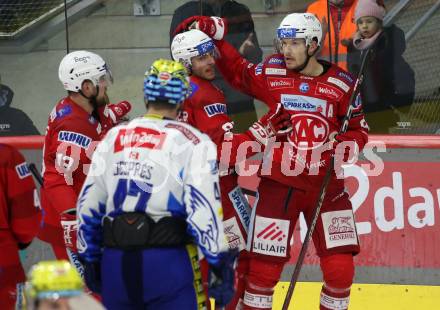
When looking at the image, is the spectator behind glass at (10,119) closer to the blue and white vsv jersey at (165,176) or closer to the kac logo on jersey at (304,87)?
the kac logo on jersey at (304,87)

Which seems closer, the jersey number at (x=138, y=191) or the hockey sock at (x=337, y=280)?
the jersey number at (x=138, y=191)

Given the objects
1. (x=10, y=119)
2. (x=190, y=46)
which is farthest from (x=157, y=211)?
(x=10, y=119)

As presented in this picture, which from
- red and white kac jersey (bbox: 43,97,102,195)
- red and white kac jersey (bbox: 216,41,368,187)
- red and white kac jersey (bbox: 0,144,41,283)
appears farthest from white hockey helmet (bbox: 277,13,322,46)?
red and white kac jersey (bbox: 0,144,41,283)

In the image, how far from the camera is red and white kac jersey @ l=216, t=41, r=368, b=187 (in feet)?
21.9

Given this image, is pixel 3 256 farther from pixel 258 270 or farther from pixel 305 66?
pixel 305 66

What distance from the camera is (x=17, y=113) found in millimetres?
8461

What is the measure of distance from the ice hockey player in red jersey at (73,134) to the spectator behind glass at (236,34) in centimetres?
161

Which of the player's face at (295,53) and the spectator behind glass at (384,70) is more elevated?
the player's face at (295,53)

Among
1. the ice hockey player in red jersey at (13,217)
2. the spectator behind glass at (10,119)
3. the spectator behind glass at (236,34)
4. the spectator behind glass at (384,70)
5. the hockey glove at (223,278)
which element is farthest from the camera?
the spectator behind glass at (10,119)

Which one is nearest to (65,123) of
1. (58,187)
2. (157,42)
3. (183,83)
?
(58,187)

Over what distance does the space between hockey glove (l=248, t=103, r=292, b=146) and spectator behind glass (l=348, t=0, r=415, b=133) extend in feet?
5.26

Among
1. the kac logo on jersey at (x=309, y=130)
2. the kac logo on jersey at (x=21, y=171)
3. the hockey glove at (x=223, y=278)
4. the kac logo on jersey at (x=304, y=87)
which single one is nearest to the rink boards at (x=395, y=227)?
the kac logo on jersey at (x=309, y=130)

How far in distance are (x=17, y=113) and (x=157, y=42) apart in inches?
44.0

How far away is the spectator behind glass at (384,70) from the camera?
8078 millimetres
